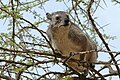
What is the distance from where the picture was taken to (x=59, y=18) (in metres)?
2.69

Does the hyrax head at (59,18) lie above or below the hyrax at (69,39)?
above

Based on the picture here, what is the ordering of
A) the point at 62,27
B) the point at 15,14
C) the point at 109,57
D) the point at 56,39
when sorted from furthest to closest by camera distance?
the point at 56,39 < the point at 62,27 < the point at 109,57 < the point at 15,14

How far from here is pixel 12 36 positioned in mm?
2301

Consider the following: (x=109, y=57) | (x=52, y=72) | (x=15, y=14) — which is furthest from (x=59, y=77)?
(x=15, y=14)

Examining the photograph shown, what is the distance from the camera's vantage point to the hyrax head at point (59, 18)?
257 centimetres

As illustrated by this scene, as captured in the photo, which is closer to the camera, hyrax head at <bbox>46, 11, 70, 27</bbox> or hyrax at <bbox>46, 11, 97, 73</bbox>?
hyrax head at <bbox>46, 11, 70, 27</bbox>

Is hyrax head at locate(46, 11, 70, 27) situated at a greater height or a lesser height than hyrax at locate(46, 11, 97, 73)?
greater

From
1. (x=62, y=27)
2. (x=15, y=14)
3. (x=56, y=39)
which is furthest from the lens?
(x=56, y=39)

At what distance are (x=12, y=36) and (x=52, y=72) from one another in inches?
15.3

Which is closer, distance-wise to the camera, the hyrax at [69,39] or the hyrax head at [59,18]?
the hyrax head at [59,18]

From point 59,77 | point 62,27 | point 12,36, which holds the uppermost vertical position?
point 62,27

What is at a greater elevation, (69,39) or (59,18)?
(59,18)

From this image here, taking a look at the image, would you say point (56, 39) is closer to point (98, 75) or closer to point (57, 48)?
point (57, 48)

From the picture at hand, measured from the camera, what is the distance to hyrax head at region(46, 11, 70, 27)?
8.44 ft
